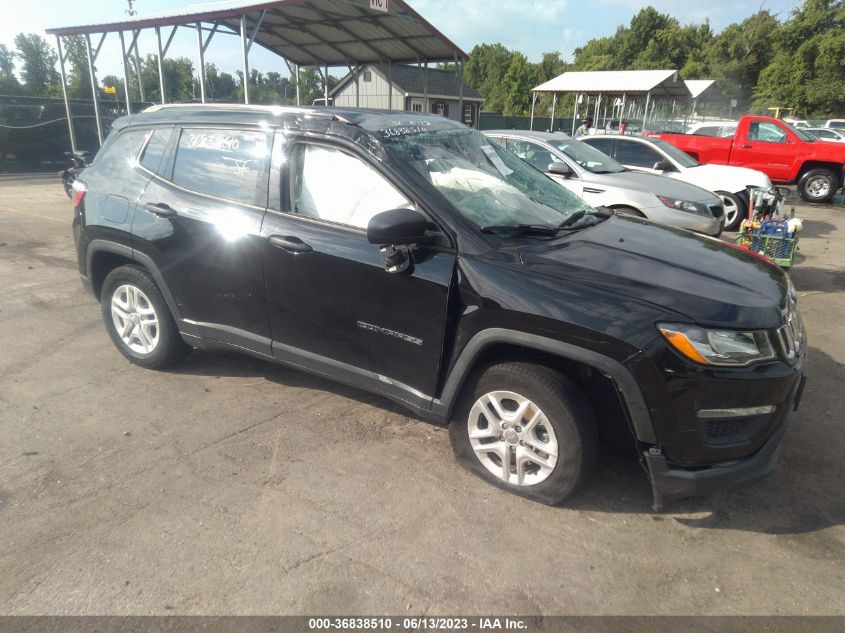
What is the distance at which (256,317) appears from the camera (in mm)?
3510

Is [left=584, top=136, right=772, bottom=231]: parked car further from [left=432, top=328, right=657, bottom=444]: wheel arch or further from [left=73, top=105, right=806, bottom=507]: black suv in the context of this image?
→ [left=432, top=328, right=657, bottom=444]: wheel arch

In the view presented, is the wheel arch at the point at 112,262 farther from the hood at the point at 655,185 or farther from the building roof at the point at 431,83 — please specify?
the building roof at the point at 431,83

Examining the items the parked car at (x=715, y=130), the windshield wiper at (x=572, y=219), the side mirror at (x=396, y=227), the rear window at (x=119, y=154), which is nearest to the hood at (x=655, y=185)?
the windshield wiper at (x=572, y=219)

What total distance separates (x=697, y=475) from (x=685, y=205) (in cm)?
549

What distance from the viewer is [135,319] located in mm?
4156

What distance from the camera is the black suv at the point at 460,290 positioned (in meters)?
2.47

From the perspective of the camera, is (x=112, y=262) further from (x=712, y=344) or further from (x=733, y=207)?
(x=733, y=207)

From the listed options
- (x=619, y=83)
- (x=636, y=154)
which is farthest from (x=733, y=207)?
(x=619, y=83)

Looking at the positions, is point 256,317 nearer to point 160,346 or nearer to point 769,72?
point 160,346

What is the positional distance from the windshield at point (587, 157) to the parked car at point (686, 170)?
1275mm

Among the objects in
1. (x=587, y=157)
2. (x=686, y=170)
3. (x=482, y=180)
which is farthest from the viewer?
(x=686, y=170)

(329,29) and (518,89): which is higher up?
(518,89)

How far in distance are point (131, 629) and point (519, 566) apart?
1.55 metres

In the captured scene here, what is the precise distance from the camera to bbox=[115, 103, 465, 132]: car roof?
3.28 metres
